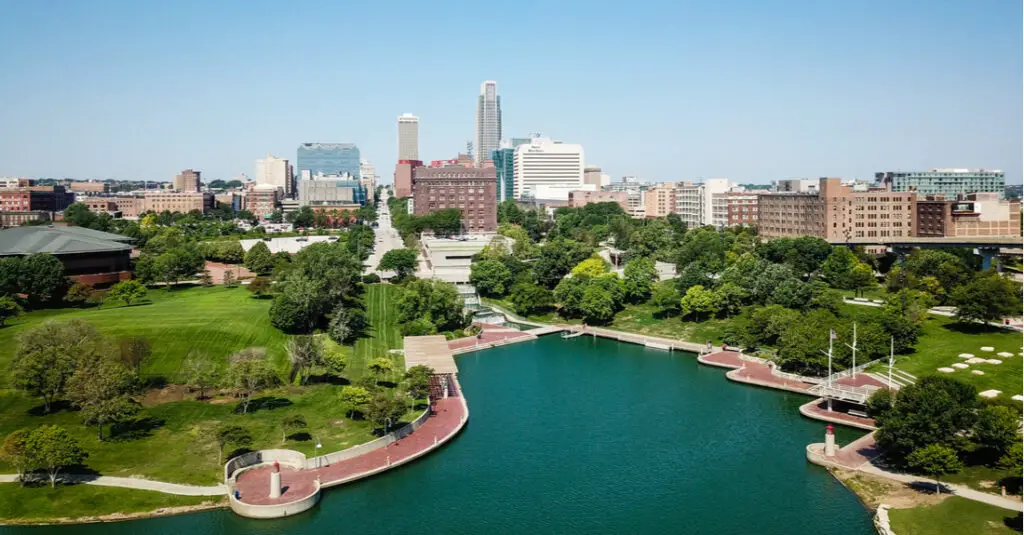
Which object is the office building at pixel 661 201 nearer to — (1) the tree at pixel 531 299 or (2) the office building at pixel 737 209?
(2) the office building at pixel 737 209

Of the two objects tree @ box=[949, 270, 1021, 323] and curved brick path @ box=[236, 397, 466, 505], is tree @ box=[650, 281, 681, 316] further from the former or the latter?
curved brick path @ box=[236, 397, 466, 505]

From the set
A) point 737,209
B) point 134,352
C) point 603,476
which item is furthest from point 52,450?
point 737,209

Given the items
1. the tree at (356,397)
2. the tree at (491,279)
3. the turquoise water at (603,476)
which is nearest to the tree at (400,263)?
the tree at (491,279)

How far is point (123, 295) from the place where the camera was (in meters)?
71.4

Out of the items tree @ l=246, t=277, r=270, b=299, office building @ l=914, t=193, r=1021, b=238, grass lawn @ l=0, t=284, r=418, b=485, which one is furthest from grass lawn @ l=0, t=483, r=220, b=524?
office building @ l=914, t=193, r=1021, b=238

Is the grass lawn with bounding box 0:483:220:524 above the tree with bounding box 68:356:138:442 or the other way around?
the other way around

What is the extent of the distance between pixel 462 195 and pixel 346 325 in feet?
284

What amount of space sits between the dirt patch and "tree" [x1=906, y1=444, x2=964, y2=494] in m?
0.71

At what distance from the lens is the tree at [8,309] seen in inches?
2399

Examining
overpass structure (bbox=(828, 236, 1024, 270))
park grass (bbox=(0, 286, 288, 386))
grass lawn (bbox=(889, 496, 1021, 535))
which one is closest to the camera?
grass lawn (bbox=(889, 496, 1021, 535))

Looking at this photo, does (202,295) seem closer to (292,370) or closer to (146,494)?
(292,370)

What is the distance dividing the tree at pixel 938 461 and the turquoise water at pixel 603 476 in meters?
3.19

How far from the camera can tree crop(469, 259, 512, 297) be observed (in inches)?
3354

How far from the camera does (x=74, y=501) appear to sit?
33.8 m
